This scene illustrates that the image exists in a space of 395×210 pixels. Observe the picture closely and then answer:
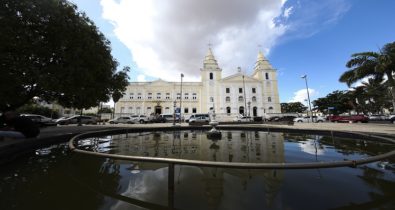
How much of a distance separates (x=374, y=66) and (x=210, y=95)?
1574 inches

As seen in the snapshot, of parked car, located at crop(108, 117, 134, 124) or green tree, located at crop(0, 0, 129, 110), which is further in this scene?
parked car, located at crop(108, 117, 134, 124)

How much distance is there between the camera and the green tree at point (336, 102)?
53906mm

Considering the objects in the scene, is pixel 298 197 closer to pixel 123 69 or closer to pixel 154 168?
pixel 154 168

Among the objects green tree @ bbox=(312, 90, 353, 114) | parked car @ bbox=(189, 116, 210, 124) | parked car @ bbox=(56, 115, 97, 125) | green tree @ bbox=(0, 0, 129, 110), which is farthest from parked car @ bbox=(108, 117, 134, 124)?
green tree @ bbox=(312, 90, 353, 114)

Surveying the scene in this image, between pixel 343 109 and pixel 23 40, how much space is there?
70466 millimetres

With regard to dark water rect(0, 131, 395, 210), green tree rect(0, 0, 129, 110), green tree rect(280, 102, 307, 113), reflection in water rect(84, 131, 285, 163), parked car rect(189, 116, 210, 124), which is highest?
green tree rect(280, 102, 307, 113)

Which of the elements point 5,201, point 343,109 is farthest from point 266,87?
point 5,201

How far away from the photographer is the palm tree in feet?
61.0

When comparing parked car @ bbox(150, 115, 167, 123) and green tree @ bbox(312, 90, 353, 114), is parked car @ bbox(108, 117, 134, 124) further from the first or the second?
green tree @ bbox(312, 90, 353, 114)

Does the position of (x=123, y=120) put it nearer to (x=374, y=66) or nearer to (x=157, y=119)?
(x=157, y=119)

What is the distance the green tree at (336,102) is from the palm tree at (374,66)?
111 feet

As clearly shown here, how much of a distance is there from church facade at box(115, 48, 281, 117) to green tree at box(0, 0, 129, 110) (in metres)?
43.5

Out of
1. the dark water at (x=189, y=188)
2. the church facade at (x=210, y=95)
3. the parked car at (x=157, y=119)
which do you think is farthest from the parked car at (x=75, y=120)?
Answer: the dark water at (x=189, y=188)

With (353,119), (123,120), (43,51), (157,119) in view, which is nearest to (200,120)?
(157,119)
